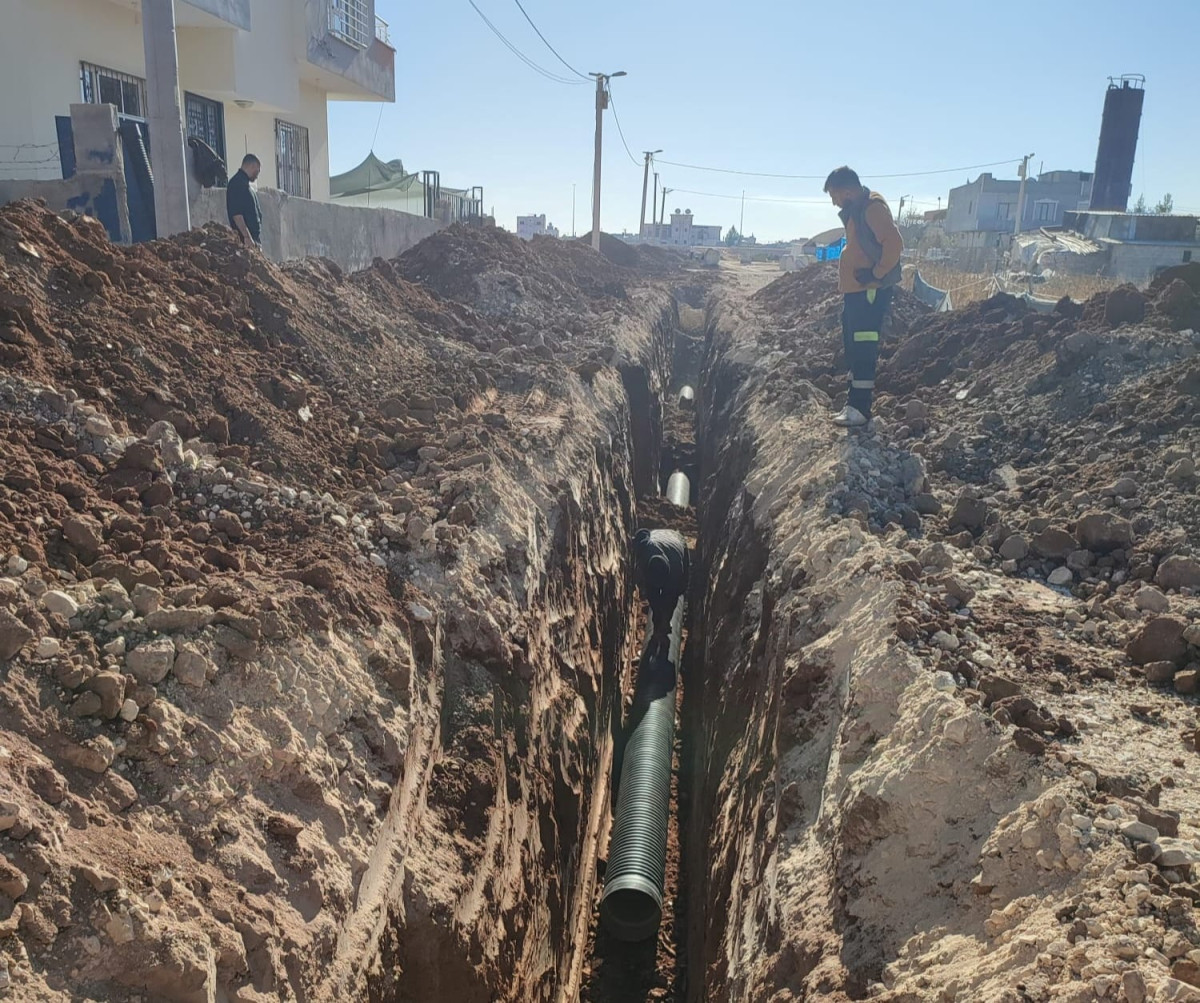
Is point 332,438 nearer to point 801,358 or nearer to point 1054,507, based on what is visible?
point 1054,507

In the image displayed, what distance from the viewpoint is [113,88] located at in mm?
12594

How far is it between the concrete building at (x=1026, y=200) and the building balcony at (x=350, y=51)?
33.5 m

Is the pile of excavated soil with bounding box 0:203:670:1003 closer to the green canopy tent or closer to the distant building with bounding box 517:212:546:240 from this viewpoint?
the green canopy tent

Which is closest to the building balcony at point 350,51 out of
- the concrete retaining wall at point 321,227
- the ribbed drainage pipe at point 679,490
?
the concrete retaining wall at point 321,227

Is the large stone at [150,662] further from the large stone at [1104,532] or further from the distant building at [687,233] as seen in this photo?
the distant building at [687,233]

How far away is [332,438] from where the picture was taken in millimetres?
5363

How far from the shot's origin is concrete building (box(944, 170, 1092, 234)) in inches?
1809

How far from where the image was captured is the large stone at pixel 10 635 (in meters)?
2.58

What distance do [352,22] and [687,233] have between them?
58.2m

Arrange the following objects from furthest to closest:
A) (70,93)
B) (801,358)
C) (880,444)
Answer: (70,93)
(801,358)
(880,444)

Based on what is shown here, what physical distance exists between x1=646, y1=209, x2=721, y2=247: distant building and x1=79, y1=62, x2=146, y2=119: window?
59.4 metres

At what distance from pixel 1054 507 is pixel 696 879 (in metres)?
3.08

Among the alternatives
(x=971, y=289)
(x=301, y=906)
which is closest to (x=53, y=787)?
(x=301, y=906)

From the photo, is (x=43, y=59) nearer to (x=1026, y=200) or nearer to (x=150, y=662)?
(x=150, y=662)
